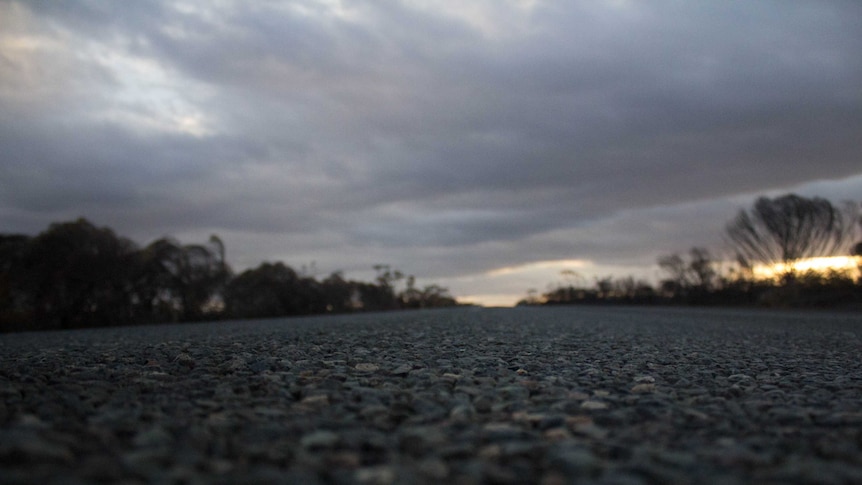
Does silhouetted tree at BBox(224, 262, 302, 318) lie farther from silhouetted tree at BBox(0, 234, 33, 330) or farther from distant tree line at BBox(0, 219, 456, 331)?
silhouetted tree at BBox(0, 234, 33, 330)

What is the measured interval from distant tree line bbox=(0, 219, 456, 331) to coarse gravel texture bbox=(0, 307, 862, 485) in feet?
74.1

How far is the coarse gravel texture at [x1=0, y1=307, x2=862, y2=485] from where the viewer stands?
254 cm

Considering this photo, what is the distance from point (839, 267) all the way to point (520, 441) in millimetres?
37896

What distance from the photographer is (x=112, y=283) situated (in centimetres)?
2691

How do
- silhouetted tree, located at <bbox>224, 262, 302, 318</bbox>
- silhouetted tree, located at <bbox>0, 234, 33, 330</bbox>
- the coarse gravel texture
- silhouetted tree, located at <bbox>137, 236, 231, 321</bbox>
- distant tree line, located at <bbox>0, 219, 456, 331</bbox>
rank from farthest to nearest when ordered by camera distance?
1. silhouetted tree, located at <bbox>224, 262, 302, 318</bbox>
2. silhouetted tree, located at <bbox>137, 236, 231, 321</bbox>
3. distant tree line, located at <bbox>0, 219, 456, 331</bbox>
4. silhouetted tree, located at <bbox>0, 234, 33, 330</bbox>
5. the coarse gravel texture

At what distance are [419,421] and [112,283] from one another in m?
28.4

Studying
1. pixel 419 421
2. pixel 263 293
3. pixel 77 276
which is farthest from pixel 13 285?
pixel 419 421

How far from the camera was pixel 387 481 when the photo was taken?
7.91 ft

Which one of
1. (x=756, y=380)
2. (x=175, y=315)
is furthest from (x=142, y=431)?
(x=175, y=315)

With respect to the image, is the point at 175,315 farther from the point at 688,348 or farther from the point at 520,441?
the point at 520,441

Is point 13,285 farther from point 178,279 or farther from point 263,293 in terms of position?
point 263,293

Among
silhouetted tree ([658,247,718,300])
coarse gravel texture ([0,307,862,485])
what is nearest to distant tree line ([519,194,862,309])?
silhouetted tree ([658,247,718,300])

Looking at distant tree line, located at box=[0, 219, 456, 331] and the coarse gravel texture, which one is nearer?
the coarse gravel texture

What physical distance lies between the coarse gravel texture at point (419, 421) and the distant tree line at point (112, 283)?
2260 centimetres
